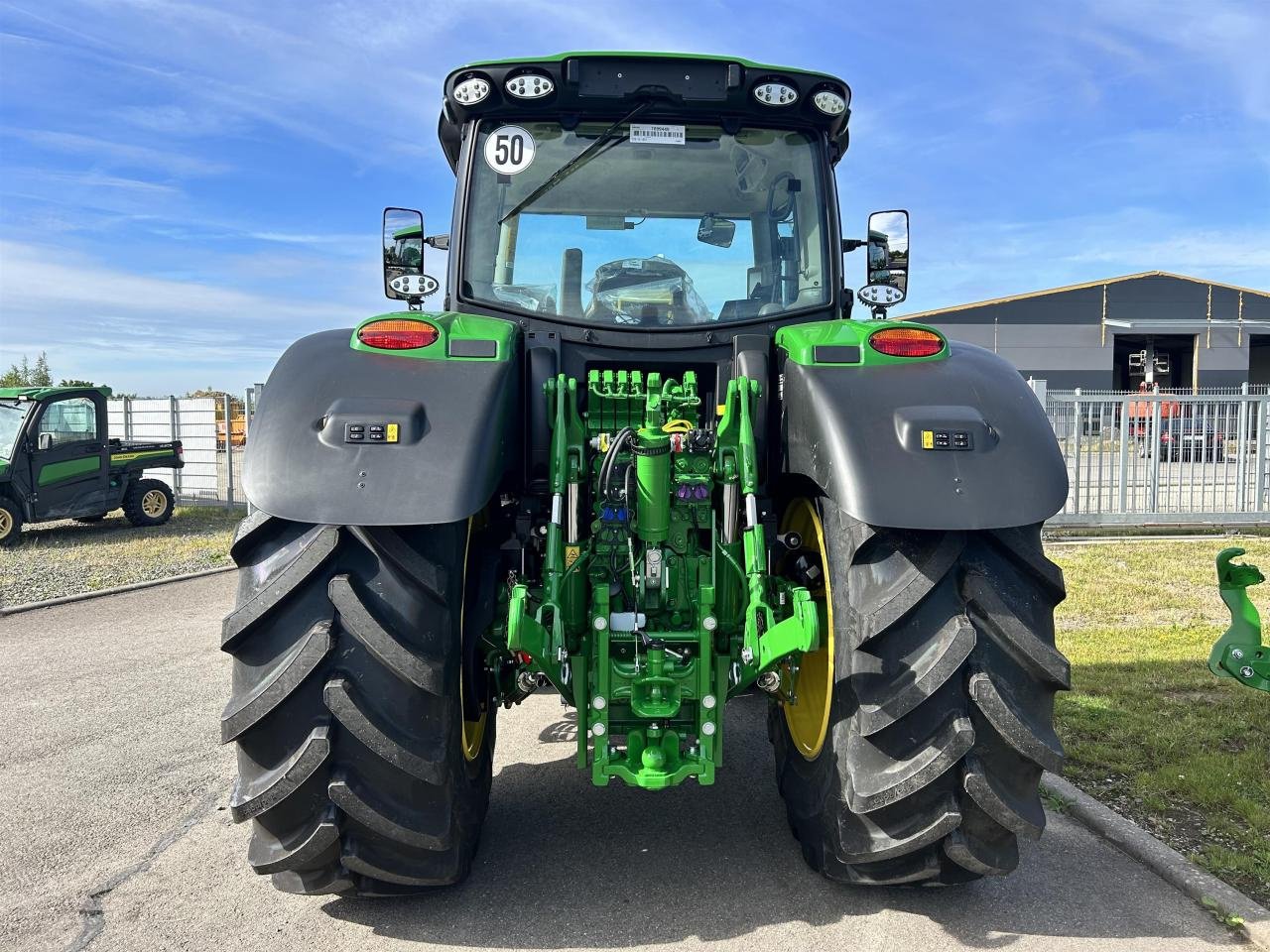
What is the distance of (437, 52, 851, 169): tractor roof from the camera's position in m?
3.33

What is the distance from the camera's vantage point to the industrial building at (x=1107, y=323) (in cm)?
3678

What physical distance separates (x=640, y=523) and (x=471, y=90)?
1724 mm

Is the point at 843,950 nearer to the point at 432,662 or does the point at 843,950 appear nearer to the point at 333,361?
the point at 432,662

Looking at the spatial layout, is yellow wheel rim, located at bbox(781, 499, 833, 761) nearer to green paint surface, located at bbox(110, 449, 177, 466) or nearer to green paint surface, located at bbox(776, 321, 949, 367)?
green paint surface, located at bbox(776, 321, 949, 367)

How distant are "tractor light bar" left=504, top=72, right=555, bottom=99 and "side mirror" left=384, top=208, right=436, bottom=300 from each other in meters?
0.76

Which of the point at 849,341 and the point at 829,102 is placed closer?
the point at 849,341

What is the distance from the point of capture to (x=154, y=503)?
13789 millimetres

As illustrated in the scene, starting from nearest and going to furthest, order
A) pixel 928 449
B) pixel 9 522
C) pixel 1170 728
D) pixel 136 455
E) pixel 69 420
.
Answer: pixel 928 449, pixel 1170 728, pixel 9 522, pixel 69 420, pixel 136 455

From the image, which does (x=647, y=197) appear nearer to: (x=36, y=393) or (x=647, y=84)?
(x=647, y=84)

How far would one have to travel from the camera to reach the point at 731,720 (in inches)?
186

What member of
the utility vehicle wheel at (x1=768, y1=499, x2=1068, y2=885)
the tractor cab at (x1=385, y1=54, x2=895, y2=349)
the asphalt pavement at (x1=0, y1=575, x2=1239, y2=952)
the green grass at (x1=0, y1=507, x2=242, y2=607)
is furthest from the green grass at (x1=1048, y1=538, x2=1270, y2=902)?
the green grass at (x1=0, y1=507, x2=242, y2=607)

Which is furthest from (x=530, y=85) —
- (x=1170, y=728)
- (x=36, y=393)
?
(x=36, y=393)

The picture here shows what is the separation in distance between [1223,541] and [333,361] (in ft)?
38.1

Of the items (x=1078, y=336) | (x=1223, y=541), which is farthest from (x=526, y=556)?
(x=1078, y=336)
